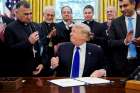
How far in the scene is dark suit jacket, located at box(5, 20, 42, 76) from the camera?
14.5 feet

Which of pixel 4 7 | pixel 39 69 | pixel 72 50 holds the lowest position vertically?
pixel 39 69

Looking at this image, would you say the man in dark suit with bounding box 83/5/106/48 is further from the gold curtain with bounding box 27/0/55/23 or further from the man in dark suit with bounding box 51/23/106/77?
the gold curtain with bounding box 27/0/55/23

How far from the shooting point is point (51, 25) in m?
5.41

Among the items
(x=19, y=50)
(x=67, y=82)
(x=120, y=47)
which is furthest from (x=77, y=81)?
(x=19, y=50)

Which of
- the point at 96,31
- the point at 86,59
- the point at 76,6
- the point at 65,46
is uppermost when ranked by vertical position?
the point at 76,6

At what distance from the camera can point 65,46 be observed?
392 centimetres

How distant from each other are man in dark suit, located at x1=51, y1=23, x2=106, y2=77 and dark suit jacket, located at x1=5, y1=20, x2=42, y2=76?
27.0 inches

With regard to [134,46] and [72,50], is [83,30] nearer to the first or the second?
[72,50]

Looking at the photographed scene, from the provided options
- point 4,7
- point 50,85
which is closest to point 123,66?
point 50,85

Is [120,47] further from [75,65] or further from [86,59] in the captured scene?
[75,65]

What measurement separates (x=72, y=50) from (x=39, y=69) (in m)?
0.96

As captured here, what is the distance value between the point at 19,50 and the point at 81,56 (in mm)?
1078

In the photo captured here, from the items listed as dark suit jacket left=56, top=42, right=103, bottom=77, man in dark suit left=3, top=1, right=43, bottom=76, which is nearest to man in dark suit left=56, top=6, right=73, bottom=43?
man in dark suit left=3, top=1, right=43, bottom=76

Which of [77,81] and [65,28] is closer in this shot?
[77,81]
